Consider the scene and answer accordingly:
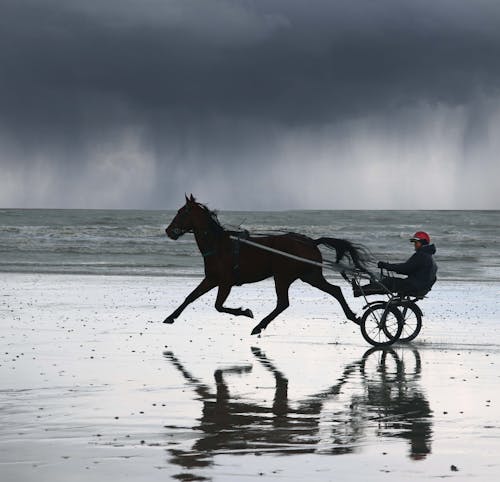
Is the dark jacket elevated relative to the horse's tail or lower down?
lower down

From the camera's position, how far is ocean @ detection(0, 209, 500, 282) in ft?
134

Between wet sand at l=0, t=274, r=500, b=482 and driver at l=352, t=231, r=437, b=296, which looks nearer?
wet sand at l=0, t=274, r=500, b=482

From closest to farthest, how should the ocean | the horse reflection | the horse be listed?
the horse reflection
the horse
the ocean

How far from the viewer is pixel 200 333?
16.9 m

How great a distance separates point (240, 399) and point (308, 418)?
4.08 feet

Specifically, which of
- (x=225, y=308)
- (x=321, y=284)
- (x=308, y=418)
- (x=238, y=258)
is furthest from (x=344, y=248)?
(x=308, y=418)

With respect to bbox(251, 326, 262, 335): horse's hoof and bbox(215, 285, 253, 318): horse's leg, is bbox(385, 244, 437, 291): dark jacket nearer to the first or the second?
bbox(251, 326, 262, 335): horse's hoof

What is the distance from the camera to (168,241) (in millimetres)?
64312

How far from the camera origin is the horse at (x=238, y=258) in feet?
55.8

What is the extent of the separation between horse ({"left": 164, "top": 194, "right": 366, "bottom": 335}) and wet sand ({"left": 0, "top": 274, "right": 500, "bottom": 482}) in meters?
0.60

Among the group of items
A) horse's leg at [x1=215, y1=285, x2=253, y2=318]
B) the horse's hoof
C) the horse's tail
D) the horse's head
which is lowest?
the horse's hoof

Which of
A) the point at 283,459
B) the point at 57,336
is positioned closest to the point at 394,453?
the point at 283,459

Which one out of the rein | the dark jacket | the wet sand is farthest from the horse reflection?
the rein

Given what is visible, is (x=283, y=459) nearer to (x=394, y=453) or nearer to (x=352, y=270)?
(x=394, y=453)
